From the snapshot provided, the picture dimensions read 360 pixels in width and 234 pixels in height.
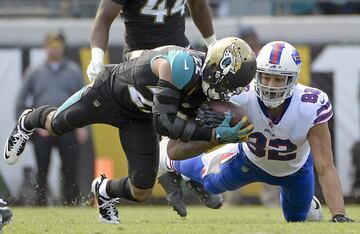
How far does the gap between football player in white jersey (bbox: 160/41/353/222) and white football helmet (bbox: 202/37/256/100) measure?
331mm

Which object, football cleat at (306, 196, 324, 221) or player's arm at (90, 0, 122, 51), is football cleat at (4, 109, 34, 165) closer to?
player's arm at (90, 0, 122, 51)

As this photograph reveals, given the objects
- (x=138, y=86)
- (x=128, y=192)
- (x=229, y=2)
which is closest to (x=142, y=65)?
(x=138, y=86)

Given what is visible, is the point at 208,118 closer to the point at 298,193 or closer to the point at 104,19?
the point at 298,193

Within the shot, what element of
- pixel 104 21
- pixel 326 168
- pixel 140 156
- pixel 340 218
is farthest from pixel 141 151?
pixel 340 218

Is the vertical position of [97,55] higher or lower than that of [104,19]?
lower

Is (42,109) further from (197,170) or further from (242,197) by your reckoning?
(242,197)

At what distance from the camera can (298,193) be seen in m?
7.02

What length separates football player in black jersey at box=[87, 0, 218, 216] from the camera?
7.22 m

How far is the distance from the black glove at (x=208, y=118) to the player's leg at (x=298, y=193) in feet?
3.50

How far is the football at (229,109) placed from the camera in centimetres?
611

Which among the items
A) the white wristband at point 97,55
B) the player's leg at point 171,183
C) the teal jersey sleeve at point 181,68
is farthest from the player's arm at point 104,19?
the teal jersey sleeve at point 181,68

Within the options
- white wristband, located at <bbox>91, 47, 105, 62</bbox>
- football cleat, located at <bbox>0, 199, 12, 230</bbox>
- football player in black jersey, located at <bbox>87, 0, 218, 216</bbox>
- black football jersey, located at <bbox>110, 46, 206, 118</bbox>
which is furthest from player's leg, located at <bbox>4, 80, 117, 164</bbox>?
football cleat, located at <bbox>0, 199, 12, 230</bbox>

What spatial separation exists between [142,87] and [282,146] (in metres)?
1.03

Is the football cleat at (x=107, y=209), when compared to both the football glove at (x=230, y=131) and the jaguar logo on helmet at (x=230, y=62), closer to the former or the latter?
the football glove at (x=230, y=131)
